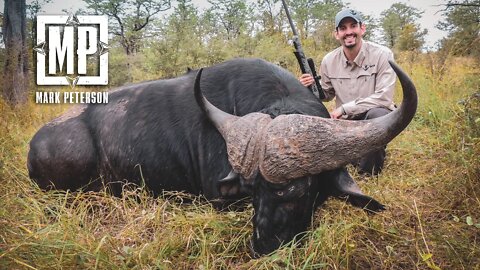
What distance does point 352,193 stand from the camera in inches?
89.8

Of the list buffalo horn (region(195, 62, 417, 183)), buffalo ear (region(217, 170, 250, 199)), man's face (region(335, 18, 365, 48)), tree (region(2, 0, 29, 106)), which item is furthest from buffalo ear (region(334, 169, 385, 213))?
tree (region(2, 0, 29, 106))

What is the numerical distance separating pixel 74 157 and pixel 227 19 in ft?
74.7

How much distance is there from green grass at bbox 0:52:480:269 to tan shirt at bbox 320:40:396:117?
66 centimetres

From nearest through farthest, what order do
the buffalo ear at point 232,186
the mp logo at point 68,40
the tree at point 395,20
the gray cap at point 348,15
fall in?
1. the buffalo ear at point 232,186
2. the gray cap at point 348,15
3. the mp logo at point 68,40
4. the tree at point 395,20

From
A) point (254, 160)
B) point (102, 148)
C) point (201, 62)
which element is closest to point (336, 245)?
point (254, 160)

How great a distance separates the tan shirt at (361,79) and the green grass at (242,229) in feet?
2.15

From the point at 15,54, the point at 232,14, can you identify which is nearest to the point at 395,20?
the point at 232,14

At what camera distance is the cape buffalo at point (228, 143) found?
2.21 m

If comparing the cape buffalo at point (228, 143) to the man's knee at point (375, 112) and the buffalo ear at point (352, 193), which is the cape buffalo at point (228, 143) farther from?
the man's knee at point (375, 112)

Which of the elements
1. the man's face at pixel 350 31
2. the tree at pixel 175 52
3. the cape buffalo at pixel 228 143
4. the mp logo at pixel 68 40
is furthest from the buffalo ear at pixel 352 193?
the tree at pixel 175 52

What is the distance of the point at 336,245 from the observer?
7.16ft

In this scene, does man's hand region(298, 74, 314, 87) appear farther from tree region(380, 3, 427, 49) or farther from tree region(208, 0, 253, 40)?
tree region(380, 3, 427, 49)

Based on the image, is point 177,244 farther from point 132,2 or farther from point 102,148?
point 132,2

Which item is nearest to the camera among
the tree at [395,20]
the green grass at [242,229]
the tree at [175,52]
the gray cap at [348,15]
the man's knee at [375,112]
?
the green grass at [242,229]
